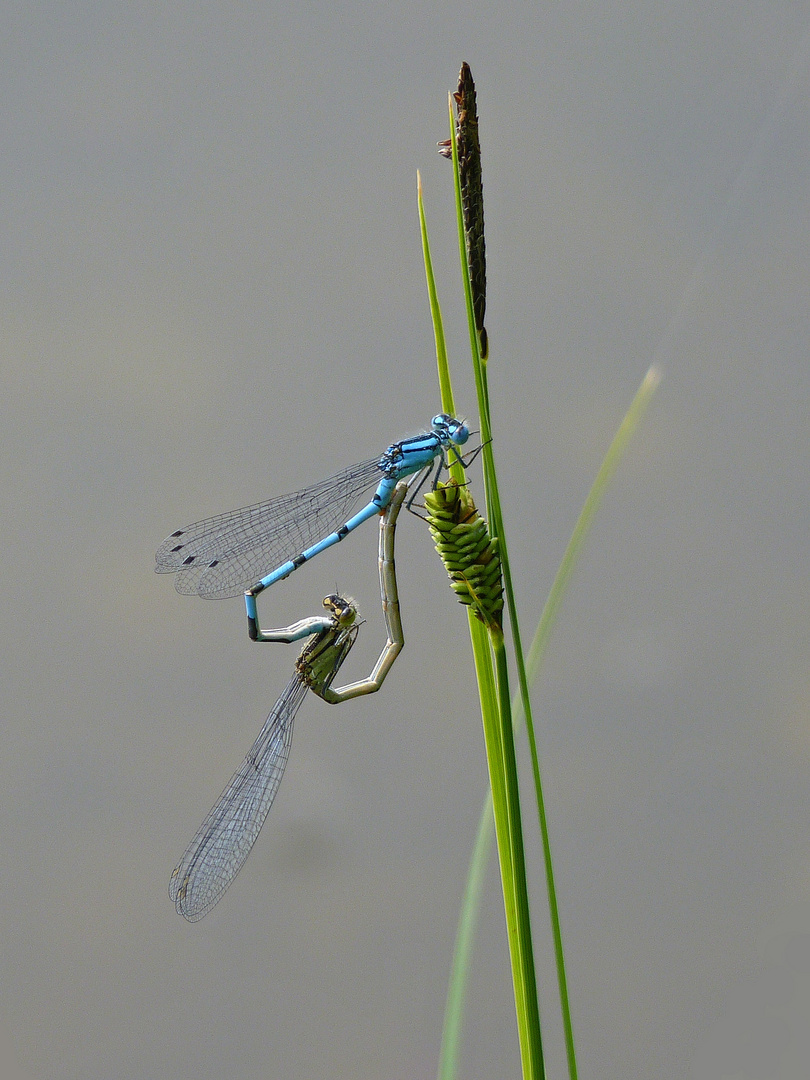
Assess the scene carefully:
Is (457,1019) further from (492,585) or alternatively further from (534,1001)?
(492,585)

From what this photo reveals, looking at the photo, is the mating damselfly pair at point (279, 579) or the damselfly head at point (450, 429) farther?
the mating damselfly pair at point (279, 579)

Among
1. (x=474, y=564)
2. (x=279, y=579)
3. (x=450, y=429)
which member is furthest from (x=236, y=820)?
(x=474, y=564)

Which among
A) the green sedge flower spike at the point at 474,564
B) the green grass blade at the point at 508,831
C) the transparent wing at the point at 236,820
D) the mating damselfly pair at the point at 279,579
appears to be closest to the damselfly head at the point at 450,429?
the mating damselfly pair at the point at 279,579

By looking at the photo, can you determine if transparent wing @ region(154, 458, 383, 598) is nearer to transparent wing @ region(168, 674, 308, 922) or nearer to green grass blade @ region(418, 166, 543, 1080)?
transparent wing @ region(168, 674, 308, 922)

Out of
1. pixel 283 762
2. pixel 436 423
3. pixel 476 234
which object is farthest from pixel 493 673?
pixel 283 762

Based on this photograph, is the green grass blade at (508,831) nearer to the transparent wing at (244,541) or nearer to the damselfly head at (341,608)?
the damselfly head at (341,608)

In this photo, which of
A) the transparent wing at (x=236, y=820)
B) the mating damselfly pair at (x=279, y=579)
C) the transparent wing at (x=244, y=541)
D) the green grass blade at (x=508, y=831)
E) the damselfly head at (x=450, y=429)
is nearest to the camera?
the green grass blade at (x=508, y=831)

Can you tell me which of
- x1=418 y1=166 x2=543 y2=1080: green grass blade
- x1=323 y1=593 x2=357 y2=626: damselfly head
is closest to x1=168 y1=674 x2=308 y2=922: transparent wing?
x1=323 y1=593 x2=357 y2=626: damselfly head
